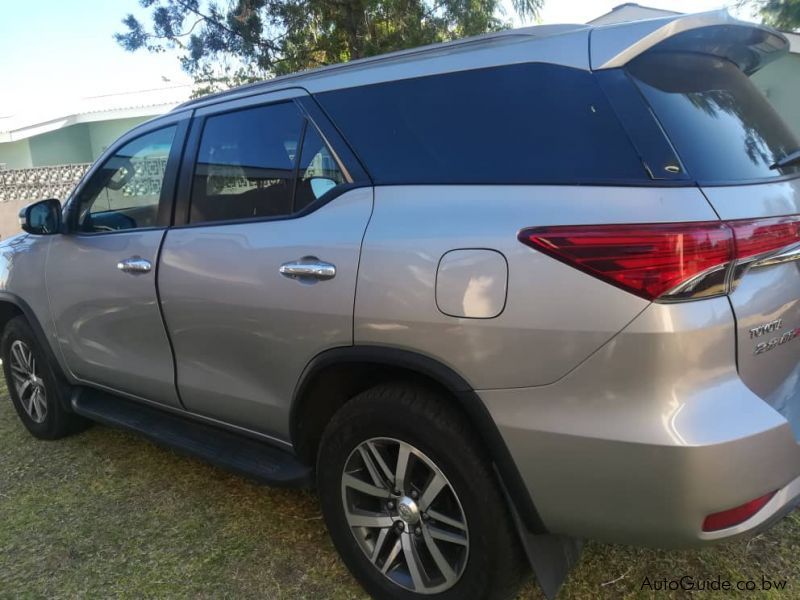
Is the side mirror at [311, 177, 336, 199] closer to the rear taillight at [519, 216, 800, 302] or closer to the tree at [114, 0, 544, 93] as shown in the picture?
the rear taillight at [519, 216, 800, 302]

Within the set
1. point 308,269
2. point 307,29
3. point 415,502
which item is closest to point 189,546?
point 415,502

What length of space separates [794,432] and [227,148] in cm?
243

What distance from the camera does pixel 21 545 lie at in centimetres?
308

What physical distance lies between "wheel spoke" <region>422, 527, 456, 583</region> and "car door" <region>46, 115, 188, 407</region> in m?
1.49

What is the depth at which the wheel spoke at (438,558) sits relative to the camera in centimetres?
224

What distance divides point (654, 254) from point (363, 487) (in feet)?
4.32

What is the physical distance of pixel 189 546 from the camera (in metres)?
2.97

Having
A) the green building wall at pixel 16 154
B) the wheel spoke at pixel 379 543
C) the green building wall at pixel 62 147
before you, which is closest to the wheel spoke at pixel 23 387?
the wheel spoke at pixel 379 543

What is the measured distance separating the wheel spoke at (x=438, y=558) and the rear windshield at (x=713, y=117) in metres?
1.43

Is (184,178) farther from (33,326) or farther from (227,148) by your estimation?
(33,326)

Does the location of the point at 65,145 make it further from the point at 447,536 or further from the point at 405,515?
the point at 447,536

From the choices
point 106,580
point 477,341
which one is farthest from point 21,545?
point 477,341

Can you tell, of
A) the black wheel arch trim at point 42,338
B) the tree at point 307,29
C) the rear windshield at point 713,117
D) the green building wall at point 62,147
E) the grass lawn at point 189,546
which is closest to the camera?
the rear windshield at point 713,117

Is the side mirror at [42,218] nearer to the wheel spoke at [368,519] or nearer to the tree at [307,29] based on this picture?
the wheel spoke at [368,519]
